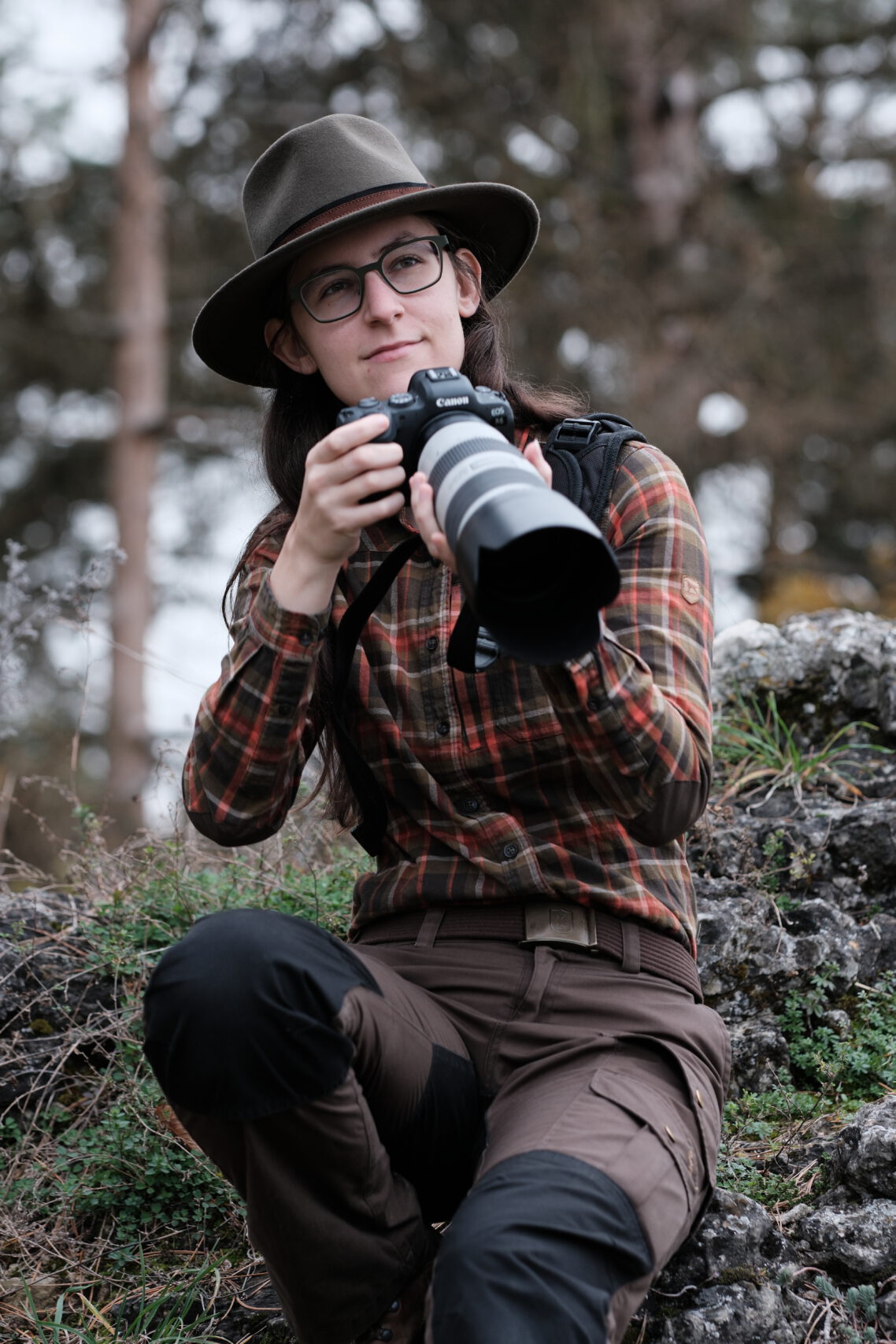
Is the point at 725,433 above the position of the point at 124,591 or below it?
above

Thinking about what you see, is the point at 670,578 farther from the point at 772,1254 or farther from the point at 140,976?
the point at 140,976

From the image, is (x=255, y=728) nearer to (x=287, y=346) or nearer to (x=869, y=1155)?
(x=287, y=346)

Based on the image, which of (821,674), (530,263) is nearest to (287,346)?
(821,674)

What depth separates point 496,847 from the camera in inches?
80.0

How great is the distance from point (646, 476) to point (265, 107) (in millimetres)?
8728

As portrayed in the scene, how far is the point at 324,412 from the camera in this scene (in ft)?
8.17

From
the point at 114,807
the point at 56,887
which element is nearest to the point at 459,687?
the point at 56,887

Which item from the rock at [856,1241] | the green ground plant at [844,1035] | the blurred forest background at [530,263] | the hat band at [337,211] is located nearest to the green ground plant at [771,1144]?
the green ground plant at [844,1035]

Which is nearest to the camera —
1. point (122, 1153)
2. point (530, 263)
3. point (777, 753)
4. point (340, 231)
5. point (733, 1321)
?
point (733, 1321)

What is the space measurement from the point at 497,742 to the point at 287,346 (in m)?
0.87

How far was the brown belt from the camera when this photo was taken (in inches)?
78.2

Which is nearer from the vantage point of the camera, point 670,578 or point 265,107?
point 670,578

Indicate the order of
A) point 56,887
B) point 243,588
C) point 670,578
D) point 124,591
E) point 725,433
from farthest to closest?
point 725,433 < point 124,591 < point 56,887 < point 243,588 < point 670,578

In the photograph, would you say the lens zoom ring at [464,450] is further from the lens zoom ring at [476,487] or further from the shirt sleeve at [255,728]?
the shirt sleeve at [255,728]
